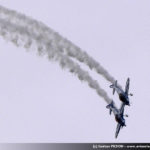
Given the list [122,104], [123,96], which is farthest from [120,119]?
[123,96]

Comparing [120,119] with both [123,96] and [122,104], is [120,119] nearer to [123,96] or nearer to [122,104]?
[122,104]

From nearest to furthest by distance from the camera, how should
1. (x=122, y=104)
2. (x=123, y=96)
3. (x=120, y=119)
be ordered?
(x=123, y=96) → (x=122, y=104) → (x=120, y=119)

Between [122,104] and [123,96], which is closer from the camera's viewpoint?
[123,96]

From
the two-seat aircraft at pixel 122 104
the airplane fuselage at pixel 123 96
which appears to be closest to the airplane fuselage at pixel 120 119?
the two-seat aircraft at pixel 122 104

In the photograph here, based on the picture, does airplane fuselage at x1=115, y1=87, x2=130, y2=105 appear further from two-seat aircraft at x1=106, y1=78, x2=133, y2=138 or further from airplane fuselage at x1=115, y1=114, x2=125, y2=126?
airplane fuselage at x1=115, y1=114, x2=125, y2=126

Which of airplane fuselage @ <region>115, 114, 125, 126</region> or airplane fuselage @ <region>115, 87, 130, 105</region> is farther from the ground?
airplane fuselage @ <region>115, 87, 130, 105</region>

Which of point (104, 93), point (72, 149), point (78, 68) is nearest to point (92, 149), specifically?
point (72, 149)

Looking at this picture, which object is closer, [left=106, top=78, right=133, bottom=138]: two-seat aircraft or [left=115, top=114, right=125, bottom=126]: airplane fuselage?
[left=106, top=78, right=133, bottom=138]: two-seat aircraft

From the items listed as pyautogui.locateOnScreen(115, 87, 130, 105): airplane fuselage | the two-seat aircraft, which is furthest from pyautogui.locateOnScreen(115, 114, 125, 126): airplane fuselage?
pyautogui.locateOnScreen(115, 87, 130, 105): airplane fuselage

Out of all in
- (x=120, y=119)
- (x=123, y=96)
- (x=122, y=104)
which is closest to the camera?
(x=123, y=96)

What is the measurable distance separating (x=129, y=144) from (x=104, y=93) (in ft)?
29.7

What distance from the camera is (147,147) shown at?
78938mm

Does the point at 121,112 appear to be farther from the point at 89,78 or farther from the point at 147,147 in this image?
the point at 89,78

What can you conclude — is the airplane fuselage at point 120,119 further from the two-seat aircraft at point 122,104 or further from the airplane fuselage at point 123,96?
the airplane fuselage at point 123,96
